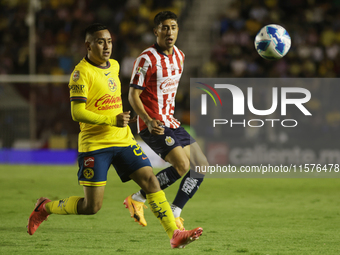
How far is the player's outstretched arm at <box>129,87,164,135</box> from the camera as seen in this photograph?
5.20 m

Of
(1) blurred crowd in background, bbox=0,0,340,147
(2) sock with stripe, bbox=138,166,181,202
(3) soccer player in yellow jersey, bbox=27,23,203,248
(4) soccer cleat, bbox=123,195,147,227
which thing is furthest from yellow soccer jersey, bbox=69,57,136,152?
(1) blurred crowd in background, bbox=0,0,340,147

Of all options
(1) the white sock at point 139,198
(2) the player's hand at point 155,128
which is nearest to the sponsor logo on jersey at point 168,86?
(2) the player's hand at point 155,128

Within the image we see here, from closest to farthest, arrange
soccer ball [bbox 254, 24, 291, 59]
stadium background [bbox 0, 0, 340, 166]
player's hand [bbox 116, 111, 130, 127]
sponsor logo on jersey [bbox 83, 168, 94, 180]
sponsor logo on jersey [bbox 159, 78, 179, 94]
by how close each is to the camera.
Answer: player's hand [bbox 116, 111, 130, 127], sponsor logo on jersey [bbox 83, 168, 94, 180], sponsor logo on jersey [bbox 159, 78, 179, 94], soccer ball [bbox 254, 24, 291, 59], stadium background [bbox 0, 0, 340, 166]

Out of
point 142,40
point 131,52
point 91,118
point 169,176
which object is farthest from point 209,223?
point 142,40

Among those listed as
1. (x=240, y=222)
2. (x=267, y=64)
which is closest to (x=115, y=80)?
(x=240, y=222)

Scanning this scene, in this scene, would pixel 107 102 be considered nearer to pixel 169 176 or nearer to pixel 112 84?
pixel 112 84

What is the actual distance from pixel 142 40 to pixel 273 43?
10.1 metres

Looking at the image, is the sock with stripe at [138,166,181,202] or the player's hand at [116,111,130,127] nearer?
the player's hand at [116,111,130,127]

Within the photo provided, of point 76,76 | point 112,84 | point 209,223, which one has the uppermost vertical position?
point 76,76

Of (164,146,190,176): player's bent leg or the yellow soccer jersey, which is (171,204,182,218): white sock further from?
the yellow soccer jersey

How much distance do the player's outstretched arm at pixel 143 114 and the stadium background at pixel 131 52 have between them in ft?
25.9

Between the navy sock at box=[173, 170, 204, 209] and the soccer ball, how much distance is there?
231 centimetres

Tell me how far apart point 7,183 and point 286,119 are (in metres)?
7.23

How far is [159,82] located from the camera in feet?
19.8
